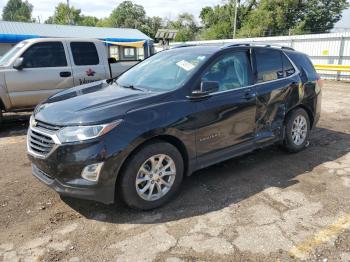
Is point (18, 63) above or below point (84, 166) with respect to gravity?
above

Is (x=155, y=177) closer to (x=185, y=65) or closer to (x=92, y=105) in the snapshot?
(x=92, y=105)

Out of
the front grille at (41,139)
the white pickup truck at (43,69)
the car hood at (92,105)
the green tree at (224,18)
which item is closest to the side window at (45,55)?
the white pickup truck at (43,69)

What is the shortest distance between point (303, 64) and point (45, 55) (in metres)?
5.23

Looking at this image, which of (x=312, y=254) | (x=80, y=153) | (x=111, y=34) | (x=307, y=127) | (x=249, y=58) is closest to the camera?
(x=312, y=254)

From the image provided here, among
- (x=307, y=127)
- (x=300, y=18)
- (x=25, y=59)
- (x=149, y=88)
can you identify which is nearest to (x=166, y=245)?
(x=149, y=88)

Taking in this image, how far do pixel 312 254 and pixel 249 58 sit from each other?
8.88 feet

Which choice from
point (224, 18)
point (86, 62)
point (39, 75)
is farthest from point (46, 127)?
point (224, 18)

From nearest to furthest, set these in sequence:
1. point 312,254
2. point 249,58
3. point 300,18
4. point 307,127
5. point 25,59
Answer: point 312,254 < point 249,58 < point 307,127 < point 25,59 < point 300,18

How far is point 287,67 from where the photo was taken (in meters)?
5.34

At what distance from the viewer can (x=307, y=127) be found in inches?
225

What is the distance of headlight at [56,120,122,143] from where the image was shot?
3.27m

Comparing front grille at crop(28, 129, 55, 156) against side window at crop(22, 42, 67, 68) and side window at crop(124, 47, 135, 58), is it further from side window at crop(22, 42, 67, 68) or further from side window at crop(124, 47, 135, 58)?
side window at crop(124, 47, 135, 58)

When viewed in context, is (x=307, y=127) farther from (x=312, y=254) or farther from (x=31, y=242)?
(x=31, y=242)

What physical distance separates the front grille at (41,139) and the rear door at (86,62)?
4184 millimetres
